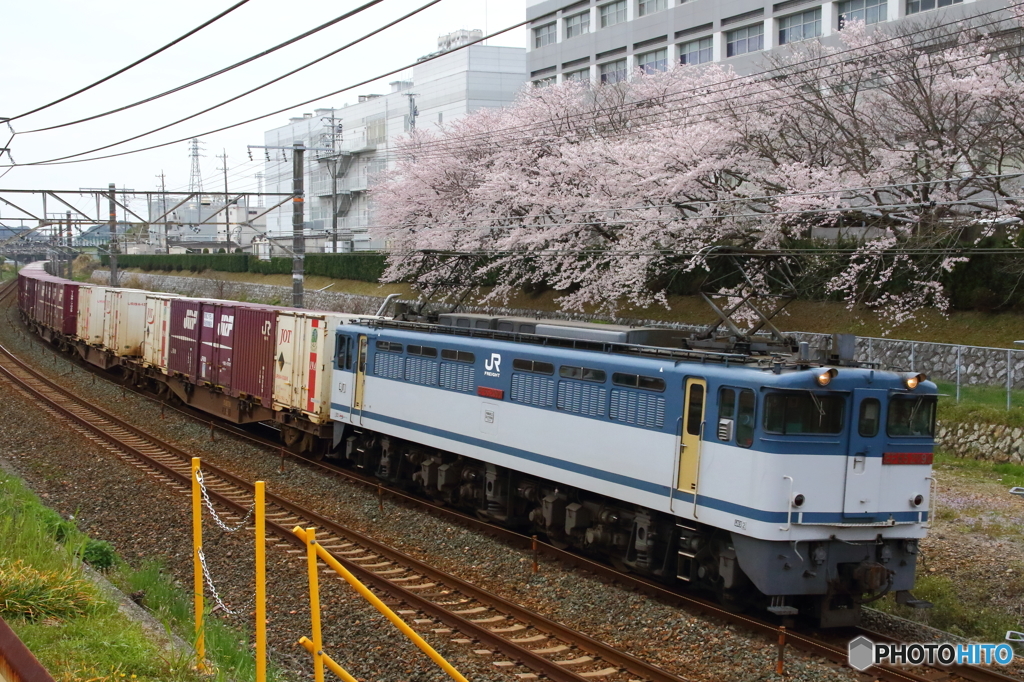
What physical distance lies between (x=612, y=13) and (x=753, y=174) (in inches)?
944

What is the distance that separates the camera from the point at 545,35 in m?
50.9

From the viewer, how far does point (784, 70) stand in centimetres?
2758

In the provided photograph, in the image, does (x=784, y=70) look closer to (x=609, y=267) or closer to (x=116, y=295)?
(x=609, y=267)

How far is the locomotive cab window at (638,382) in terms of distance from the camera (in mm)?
10789

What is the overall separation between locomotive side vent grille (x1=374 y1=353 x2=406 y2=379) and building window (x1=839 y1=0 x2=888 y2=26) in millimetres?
24161

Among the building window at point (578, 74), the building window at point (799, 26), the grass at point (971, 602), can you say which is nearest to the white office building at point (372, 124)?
the building window at point (578, 74)

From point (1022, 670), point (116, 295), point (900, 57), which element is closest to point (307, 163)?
point (116, 295)

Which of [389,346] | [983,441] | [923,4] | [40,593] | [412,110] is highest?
[412,110]

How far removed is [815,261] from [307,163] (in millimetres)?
61939

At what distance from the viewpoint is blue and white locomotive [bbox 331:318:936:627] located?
9547mm

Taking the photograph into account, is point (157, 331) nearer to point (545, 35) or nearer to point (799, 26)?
point (799, 26)

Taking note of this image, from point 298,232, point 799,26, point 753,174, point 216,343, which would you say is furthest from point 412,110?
point 216,343

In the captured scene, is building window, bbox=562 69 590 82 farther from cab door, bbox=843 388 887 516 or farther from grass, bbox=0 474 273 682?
grass, bbox=0 474 273 682

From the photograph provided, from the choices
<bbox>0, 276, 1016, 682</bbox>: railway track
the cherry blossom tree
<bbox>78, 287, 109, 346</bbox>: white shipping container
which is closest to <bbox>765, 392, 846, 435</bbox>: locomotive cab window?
<bbox>0, 276, 1016, 682</bbox>: railway track
